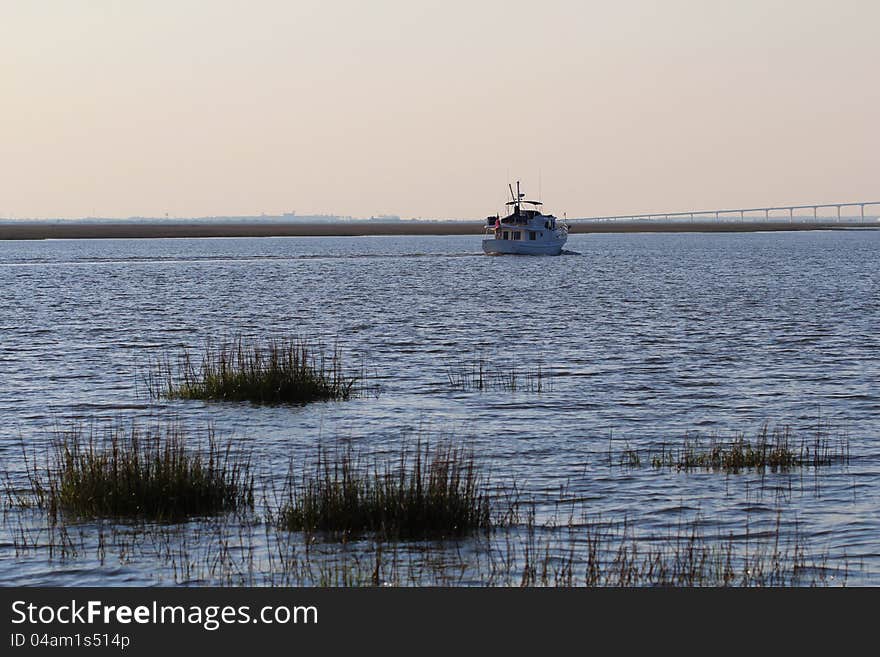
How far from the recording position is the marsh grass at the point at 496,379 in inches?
1298

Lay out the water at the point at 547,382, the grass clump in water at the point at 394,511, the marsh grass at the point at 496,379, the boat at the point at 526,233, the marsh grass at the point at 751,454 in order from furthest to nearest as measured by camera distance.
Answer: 1. the boat at the point at 526,233
2. the marsh grass at the point at 496,379
3. the marsh grass at the point at 751,454
4. the water at the point at 547,382
5. the grass clump in water at the point at 394,511

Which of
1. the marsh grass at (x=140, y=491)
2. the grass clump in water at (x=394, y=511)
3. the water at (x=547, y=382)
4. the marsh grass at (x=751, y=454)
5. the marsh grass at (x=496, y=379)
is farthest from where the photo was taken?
the marsh grass at (x=496, y=379)

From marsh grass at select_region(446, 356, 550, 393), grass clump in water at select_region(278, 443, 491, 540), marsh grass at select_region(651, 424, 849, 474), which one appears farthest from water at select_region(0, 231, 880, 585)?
grass clump in water at select_region(278, 443, 491, 540)

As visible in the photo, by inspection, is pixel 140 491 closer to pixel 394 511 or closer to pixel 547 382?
pixel 394 511

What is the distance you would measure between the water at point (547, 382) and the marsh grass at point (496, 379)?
1.86 ft

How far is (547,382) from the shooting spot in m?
34.2

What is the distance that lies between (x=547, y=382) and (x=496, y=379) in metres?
1.49

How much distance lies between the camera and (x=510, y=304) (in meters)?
71.9

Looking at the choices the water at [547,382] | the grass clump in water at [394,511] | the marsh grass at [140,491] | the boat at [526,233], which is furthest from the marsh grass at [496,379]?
the boat at [526,233]

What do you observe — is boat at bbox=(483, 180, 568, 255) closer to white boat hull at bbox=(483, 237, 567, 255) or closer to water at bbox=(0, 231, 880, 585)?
white boat hull at bbox=(483, 237, 567, 255)

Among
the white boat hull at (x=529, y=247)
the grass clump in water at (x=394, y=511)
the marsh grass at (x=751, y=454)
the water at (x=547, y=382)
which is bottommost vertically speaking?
the water at (x=547, y=382)

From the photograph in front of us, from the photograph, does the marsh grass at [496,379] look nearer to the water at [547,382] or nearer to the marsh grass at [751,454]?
the water at [547,382]

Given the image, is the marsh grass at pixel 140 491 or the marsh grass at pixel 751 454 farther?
the marsh grass at pixel 751 454

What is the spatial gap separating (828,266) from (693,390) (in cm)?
10369
